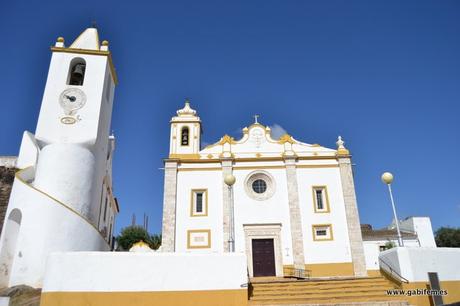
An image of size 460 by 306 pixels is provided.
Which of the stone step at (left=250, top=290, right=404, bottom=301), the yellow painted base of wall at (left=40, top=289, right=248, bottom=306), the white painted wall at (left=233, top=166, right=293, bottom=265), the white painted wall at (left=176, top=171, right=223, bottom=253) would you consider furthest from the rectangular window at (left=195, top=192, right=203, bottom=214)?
the yellow painted base of wall at (left=40, top=289, right=248, bottom=306)

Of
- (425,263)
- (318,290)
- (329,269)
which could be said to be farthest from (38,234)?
(425,263)

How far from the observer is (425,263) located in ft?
36.3

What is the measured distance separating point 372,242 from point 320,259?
523 inches

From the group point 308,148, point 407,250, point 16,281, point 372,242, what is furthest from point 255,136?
point 372,242

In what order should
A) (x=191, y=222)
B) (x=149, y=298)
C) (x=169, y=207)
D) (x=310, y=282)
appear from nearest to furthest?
(x=149, y=298) → (x=310, y=282) → (x=191, y=222) → (x=169, y=207)

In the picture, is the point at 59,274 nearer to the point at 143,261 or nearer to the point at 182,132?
the point at 143,261

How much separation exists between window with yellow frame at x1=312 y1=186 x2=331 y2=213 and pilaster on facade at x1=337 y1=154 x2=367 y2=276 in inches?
36.2

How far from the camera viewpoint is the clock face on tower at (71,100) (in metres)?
14.6

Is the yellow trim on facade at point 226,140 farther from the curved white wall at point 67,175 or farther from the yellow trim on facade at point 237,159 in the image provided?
the curved white wall at point 67,175

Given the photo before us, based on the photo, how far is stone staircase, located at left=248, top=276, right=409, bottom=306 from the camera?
33.6 feet

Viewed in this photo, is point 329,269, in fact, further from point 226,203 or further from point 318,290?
point 226,203

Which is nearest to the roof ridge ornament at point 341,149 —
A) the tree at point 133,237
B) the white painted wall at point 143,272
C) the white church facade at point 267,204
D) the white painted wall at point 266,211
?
the white church facade at point 267,204

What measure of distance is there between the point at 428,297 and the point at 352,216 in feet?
22.5

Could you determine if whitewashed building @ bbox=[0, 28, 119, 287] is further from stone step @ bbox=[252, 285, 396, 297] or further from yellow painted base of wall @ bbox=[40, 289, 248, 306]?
stone step @ bbox=[252, 285, 396, 297]
